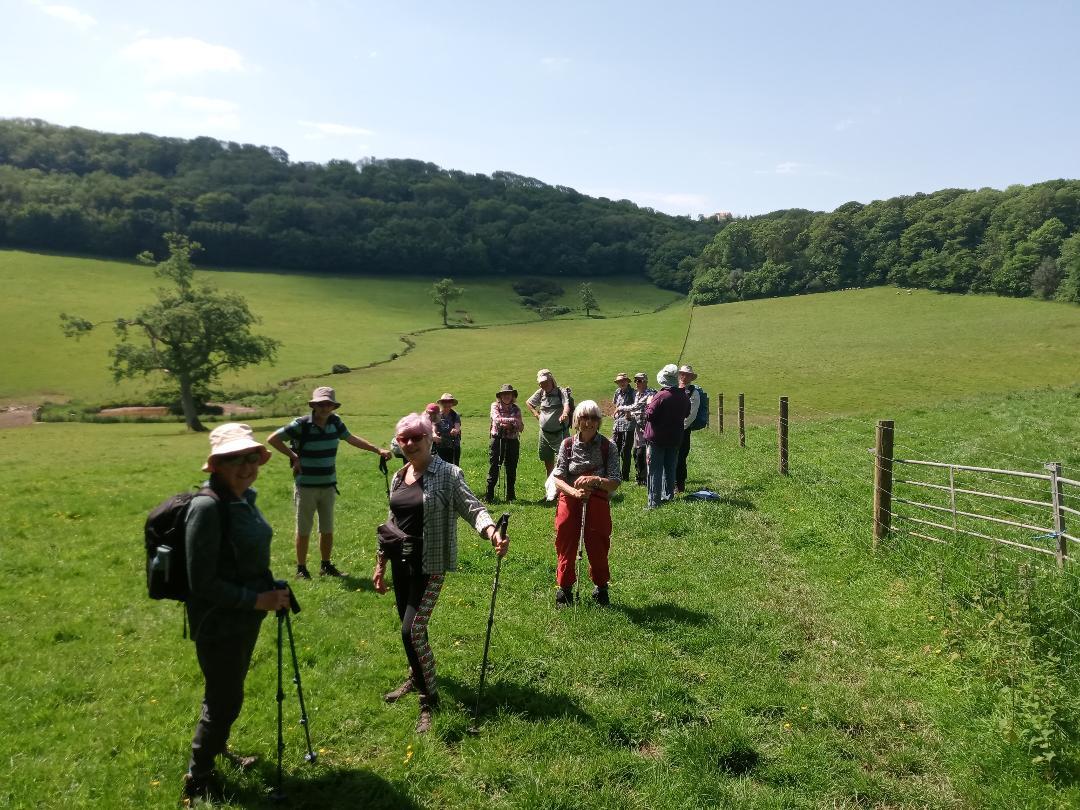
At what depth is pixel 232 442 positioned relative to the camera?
4512 mm

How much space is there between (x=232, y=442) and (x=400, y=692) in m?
2.86

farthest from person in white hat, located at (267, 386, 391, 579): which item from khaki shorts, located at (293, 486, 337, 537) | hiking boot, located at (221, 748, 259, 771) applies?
hiking boot, located at (221, 748, 259, 771)

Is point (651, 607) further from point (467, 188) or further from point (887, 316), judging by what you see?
point (467, 188)

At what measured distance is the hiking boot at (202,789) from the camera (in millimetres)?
4664

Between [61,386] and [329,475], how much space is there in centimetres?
5303

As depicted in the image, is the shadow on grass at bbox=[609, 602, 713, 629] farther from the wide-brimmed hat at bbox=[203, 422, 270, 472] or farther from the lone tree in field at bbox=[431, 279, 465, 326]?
the lone tree in field at bbox=[431, 279, 465, 326]

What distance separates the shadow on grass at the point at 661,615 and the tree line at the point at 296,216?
124 metres

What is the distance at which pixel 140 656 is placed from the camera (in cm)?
712

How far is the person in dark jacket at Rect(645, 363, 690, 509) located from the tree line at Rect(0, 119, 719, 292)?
121 metres

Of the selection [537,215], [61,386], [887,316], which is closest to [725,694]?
[61,386]

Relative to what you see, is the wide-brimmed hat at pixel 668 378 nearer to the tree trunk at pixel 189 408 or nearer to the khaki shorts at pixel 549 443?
the khaki shorts at pixel 549 443

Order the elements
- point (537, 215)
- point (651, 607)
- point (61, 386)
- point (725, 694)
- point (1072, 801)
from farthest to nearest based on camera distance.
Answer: point (537, 215), point (61, 386), point (651, 607), point (725, 694), point (1072, 801)

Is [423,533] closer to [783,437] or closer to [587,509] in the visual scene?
[587,509]

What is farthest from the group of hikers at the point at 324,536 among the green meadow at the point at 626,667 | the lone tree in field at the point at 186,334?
the lone tree in field at the point at 186,334
